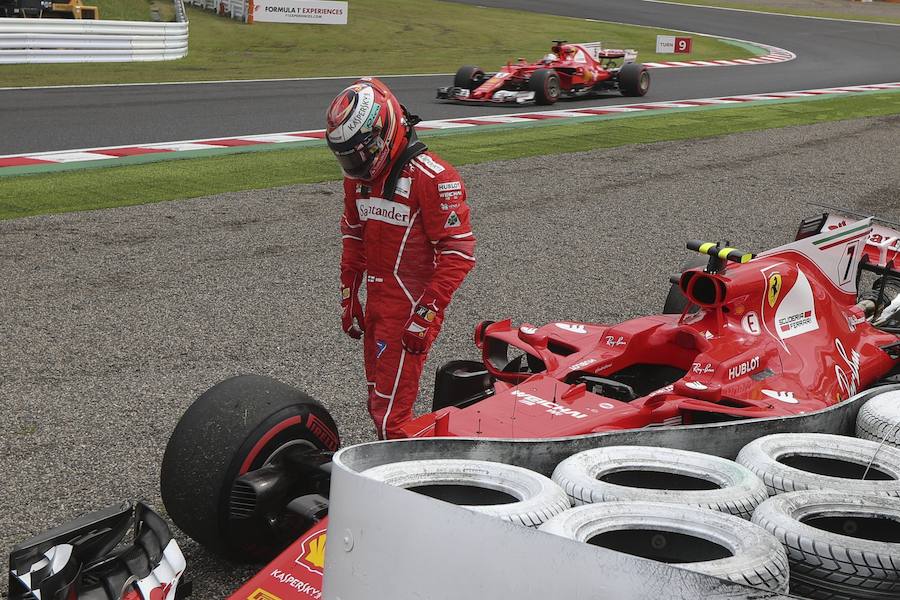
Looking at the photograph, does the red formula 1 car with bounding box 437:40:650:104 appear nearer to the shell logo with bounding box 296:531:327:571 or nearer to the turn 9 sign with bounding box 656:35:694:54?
the turn 9 sign with bounding box 656:35:694:54

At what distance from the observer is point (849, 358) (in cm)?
554

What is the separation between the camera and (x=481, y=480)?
3.00m

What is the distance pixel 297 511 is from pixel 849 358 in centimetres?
320

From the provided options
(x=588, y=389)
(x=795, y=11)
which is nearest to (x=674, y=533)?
(x=588, y=389)

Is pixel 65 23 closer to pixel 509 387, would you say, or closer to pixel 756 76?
pixel 756 76

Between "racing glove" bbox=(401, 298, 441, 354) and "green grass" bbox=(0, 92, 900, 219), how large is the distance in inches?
257

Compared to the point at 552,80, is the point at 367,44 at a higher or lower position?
lower

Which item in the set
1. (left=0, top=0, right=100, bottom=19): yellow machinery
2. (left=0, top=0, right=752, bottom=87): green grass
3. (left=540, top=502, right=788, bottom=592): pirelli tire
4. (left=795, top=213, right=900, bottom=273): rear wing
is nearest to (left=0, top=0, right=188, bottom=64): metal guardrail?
(left=0, top=0, right=752, bottom=87): green grass

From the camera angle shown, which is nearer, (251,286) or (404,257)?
(404,257)

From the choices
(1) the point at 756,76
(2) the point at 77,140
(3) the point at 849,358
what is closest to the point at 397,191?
(3) the point at 849,358

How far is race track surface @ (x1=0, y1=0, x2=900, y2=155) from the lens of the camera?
1469 cm

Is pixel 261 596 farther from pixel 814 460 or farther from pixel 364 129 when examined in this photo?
pixel 364 129

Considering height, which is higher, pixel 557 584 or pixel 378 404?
pixel 557 584

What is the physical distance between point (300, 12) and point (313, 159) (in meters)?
19.7
